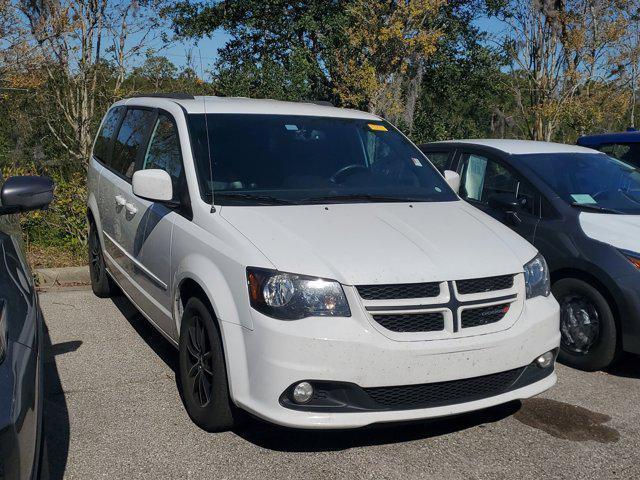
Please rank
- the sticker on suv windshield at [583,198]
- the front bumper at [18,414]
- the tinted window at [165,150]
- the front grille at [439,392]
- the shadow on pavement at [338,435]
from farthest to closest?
the sticker on suv windshield at [583,198]
the tinted window at [165,150]
the shadow on pavement at [338,435]
the front grille at [439,392]
the front bumper at [18,414]

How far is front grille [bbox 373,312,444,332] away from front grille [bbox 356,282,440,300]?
9 centimetres

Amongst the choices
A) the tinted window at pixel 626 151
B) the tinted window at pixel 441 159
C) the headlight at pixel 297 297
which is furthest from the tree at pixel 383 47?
the headlight at pixel 297 297

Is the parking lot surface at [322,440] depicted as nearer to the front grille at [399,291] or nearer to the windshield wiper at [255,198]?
the front grille at [399,291]

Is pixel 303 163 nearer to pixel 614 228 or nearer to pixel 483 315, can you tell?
pixel 483 315

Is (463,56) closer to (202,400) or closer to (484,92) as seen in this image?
(484,92)

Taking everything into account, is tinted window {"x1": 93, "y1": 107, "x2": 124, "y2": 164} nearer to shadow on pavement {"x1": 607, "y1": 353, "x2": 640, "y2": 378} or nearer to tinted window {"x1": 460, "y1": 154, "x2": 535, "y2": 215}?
tinted window {"x1": 460, "y1": 154, "x2": 535, "y2": 215}

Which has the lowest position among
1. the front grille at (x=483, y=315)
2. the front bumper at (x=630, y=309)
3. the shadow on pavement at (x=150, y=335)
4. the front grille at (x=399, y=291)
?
the shadow on pavement at (x=150, y=335)

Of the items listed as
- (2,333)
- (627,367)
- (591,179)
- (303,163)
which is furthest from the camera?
(591,179)

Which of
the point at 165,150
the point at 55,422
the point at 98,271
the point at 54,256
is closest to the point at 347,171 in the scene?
the point at 165,150

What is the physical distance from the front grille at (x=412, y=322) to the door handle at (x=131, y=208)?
2.31m

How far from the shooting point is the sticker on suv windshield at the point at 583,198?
5.40 m

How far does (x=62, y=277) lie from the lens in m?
7.16

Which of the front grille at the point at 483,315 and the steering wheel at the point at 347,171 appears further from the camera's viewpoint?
the steering wheel at the point at 347,171

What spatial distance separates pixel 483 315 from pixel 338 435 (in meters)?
1.03
